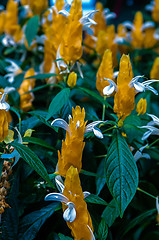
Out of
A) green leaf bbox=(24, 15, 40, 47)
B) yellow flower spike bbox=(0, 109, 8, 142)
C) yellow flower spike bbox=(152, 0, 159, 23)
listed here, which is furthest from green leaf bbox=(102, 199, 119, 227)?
yellow flower spike bbox=(152, 0, 159, 23)

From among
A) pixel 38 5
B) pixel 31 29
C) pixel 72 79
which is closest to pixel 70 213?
pixel 72 79

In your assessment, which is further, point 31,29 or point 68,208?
point 31,29

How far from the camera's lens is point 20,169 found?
32.8 inches

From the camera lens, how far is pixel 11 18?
1.64 metres

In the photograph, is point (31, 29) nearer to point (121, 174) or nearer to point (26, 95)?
point (26, 95)

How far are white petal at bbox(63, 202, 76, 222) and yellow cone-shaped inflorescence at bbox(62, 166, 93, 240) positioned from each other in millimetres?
17

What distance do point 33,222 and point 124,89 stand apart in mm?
413

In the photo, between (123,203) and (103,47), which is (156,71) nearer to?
(103,47)

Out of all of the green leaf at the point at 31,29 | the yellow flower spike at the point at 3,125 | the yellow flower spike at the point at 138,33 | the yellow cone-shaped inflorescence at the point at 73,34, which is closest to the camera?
the yellow flower spike at the point at 3,125

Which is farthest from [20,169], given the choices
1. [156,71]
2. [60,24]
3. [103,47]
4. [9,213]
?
[103,47]

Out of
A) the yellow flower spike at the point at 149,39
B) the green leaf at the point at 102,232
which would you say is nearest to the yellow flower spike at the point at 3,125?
the green leaf at the point at 102,232

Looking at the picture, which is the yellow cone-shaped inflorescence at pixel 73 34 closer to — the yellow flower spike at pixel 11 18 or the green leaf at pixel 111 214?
the green leaf at pixel 111 214

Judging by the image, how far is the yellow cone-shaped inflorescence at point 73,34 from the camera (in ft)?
2.89

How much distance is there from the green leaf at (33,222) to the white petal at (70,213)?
132 millimetres
